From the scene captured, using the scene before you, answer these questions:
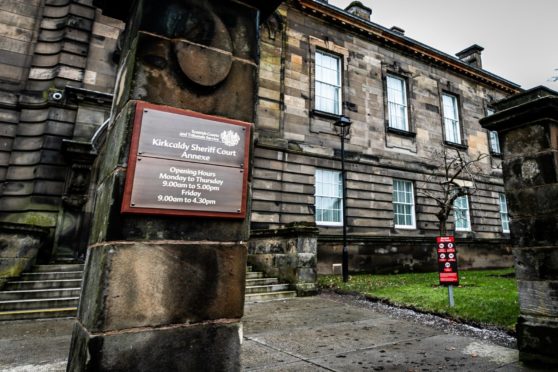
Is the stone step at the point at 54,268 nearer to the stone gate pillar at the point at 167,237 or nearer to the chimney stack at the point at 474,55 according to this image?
the stone gate pillar at the point at 167,237

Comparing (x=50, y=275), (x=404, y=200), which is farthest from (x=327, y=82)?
(x=50, y=275)

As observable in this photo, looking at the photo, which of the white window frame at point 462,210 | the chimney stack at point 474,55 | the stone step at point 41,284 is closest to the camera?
the stone step at point 41,284

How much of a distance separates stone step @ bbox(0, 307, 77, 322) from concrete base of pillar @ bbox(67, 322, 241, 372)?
16.3ft

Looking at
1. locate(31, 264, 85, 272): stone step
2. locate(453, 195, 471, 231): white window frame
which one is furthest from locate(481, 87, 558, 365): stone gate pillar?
locate(453, 195, 471, 231): white window frame

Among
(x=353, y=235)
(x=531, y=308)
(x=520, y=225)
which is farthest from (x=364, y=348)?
(x=353, y=235)

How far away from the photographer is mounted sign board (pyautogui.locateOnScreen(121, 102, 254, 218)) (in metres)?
2.28

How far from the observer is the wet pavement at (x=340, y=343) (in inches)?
145

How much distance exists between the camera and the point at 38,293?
695 cm

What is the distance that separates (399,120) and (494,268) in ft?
31.6

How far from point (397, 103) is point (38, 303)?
673 inches

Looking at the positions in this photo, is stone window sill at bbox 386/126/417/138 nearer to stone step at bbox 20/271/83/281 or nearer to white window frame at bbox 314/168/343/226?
white window frame at bbox 314/168/343/226

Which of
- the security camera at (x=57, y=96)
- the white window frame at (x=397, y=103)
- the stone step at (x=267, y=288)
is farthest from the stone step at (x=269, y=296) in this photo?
the white window frame at (x=397, y=103)

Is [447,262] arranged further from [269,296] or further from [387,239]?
[387,239]

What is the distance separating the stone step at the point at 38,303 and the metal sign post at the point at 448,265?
7.77 meters
